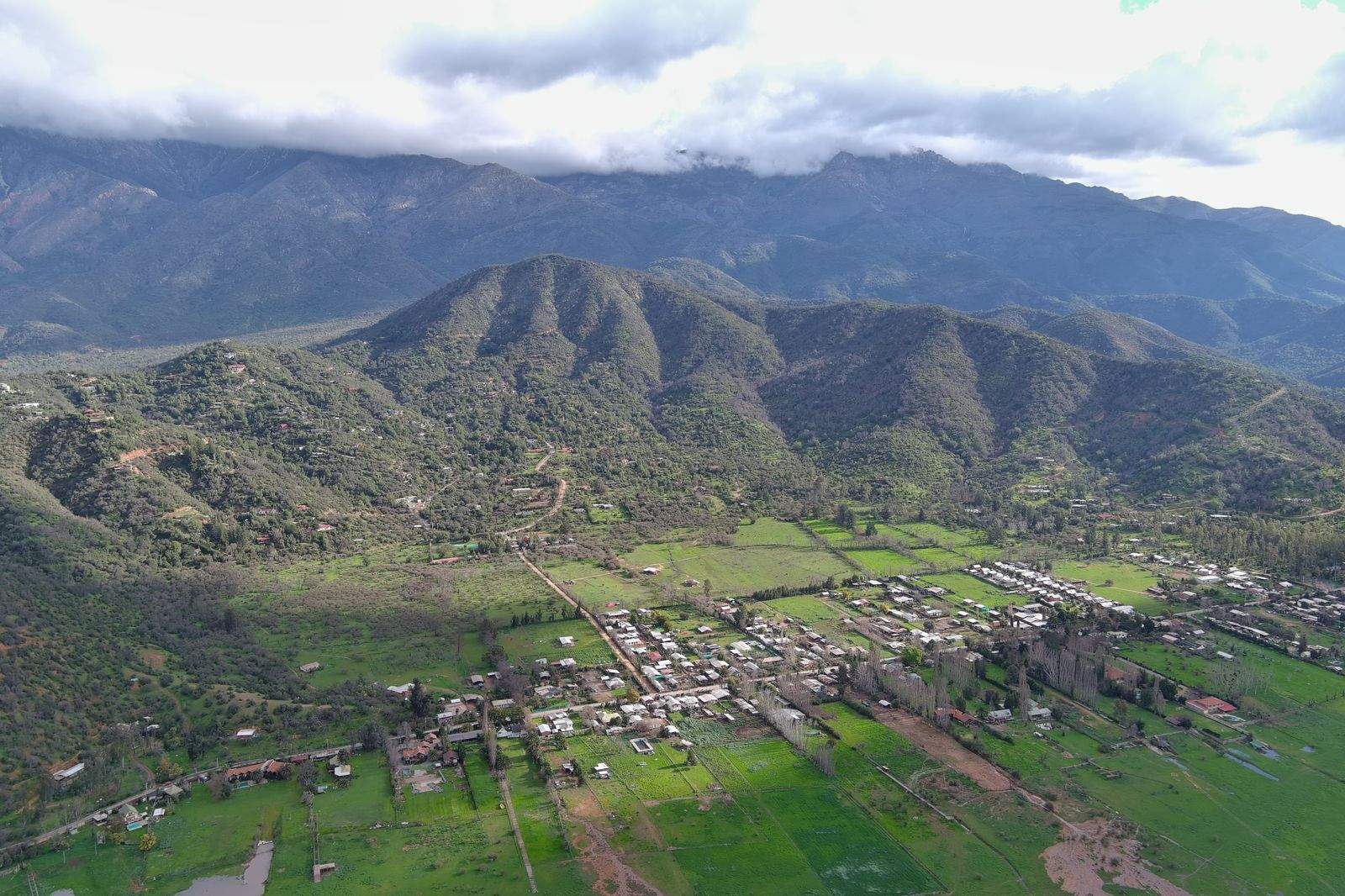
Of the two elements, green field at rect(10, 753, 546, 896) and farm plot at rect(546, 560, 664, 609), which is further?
farm plot at rect(546, 560, 664, 609)

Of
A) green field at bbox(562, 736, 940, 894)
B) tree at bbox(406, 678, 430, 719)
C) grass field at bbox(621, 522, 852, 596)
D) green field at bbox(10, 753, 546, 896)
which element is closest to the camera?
green field at bbox(10, 753, 546, 896)

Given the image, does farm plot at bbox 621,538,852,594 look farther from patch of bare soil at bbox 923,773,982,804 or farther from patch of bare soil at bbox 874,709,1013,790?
patch of bare soil at bbox 923,773,982,804

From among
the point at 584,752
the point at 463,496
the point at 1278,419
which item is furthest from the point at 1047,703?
the point at 1278,419

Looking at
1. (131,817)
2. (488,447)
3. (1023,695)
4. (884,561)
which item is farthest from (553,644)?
(488,447)

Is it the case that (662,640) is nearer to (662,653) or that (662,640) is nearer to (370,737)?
(662,653)

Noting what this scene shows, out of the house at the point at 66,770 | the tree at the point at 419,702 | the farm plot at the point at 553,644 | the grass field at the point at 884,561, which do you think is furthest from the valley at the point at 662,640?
the grass field at the point at 884,561

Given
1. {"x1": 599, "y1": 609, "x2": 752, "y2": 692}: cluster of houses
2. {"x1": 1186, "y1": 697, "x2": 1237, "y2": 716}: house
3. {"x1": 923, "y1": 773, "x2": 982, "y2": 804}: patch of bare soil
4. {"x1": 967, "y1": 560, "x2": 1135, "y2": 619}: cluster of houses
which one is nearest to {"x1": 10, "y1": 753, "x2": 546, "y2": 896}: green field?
{"x1": 599, "y1": 609, "x2": 752, "y2": 692}: cluster of houses

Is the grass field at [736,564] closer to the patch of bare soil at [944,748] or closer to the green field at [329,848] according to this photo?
the patch of bare soil at [944,748]
